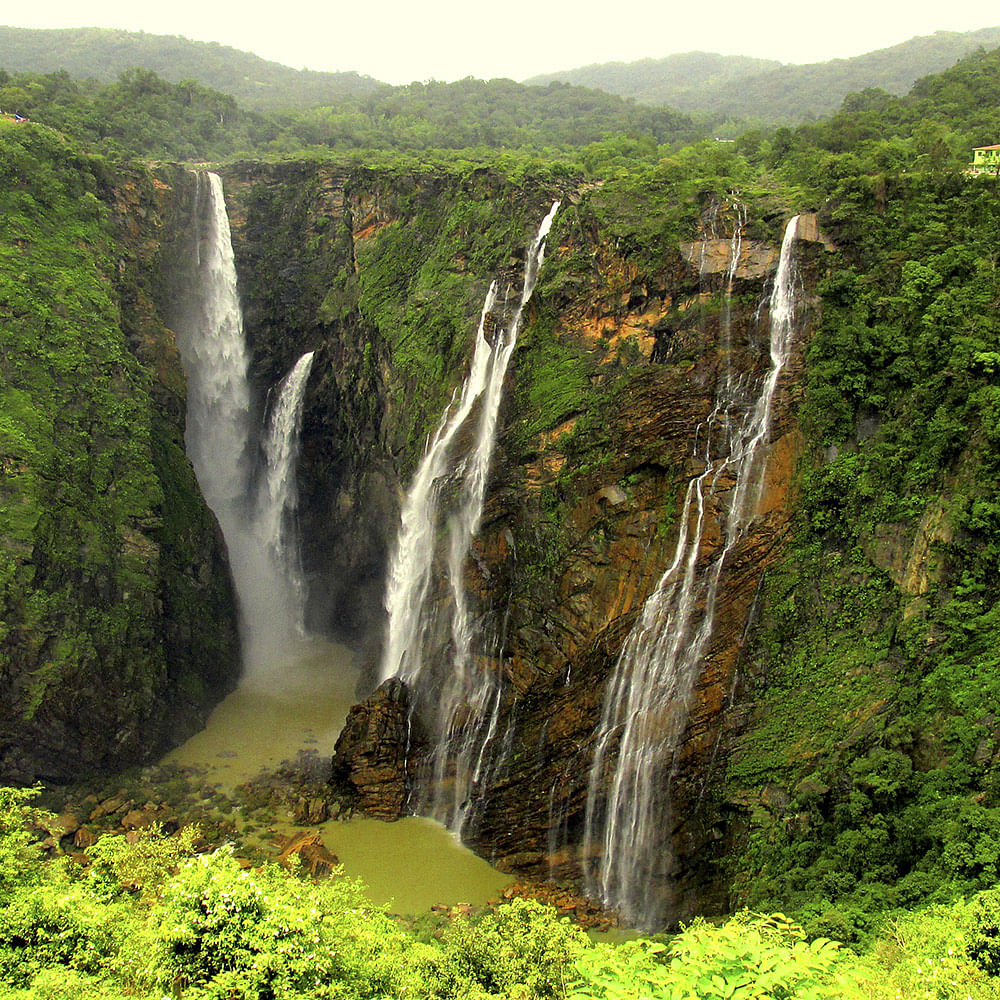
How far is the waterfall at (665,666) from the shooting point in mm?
20469

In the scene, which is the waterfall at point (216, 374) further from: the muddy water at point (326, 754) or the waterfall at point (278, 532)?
the muddy water at point (326, 754)

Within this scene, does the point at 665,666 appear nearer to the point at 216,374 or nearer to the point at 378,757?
the point at 378,757

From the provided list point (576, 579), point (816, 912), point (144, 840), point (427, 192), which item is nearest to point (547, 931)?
point (816, 912)

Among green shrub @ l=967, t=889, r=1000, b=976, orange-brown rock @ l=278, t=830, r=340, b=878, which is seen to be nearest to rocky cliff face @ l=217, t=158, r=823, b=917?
orange-brown rock @ l=278, t=830, r=340, b=878

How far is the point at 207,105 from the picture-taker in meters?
56.3

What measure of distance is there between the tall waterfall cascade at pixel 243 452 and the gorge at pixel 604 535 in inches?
121

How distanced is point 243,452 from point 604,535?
2285 centimetres

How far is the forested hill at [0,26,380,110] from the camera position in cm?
8962

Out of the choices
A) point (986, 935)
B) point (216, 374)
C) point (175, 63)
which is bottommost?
point (986, 935)

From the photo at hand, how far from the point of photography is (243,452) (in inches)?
1538

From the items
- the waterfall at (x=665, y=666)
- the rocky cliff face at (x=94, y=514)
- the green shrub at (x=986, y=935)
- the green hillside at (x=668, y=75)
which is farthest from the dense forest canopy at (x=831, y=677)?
the green hillside at (x=668, y=75)

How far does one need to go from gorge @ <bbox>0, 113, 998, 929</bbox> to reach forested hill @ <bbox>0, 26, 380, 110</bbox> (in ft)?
207

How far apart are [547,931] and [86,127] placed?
48.5 metres

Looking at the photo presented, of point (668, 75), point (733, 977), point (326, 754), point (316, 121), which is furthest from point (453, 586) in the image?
point (668, 75)
